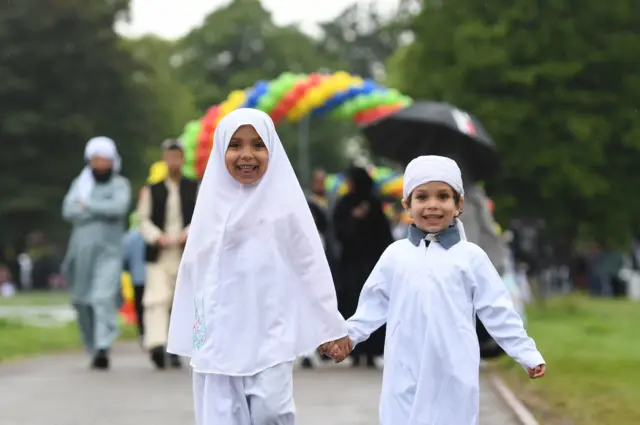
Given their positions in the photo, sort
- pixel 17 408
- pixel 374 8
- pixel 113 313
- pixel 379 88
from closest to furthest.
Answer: pixel 17 408
pixel 113 313
pixel 379 88
pixel 374 8

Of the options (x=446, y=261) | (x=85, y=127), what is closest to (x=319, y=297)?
(x=446, y=261)

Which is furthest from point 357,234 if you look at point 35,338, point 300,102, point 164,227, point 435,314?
point 435,314

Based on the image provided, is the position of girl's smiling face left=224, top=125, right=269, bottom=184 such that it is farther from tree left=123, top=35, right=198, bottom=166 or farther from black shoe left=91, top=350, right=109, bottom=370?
tree left=123, top=35, right=198, bottom=166

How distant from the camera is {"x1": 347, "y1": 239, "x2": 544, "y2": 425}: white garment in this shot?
5.81 meters

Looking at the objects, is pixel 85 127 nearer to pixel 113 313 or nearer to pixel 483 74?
pixel 483 74

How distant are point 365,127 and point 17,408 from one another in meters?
5.40

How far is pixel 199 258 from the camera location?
618cm

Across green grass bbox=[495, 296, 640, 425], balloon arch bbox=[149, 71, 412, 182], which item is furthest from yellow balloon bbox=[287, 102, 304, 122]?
green grass bbox=[495, 296, 640, 425]

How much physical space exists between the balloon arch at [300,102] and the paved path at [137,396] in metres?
7.56

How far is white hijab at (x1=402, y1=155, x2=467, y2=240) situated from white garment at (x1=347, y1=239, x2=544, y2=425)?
235 millimetres

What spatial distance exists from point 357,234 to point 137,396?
4.10 m

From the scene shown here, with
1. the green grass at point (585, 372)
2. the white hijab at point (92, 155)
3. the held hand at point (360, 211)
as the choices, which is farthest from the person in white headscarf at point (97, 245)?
the green grass at point (585, 372)

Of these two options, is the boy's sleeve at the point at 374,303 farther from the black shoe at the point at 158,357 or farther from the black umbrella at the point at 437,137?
the black shoe at the point at 158,357

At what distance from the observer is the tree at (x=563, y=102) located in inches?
1382
